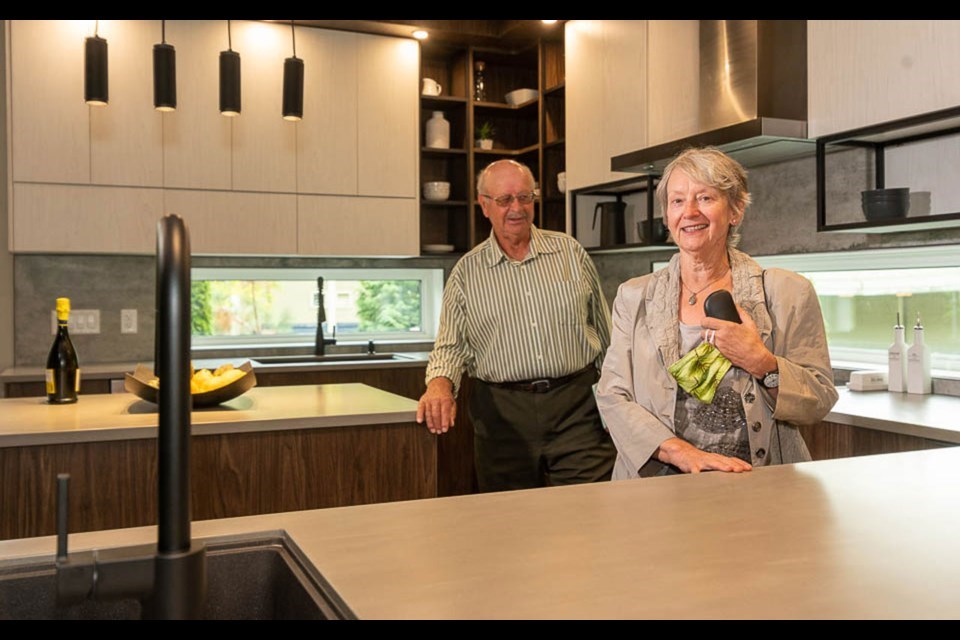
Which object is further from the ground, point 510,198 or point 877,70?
point 877,70

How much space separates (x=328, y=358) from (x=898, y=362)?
2.90 meters

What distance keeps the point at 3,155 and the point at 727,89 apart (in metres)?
3.24

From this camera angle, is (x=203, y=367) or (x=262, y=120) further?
(x=262, y=120)

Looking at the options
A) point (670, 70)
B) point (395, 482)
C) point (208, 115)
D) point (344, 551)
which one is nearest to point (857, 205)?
point (670, 70)

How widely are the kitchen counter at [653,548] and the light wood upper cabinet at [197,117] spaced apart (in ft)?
11.3

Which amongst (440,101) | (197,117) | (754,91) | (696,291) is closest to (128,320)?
(197,117)

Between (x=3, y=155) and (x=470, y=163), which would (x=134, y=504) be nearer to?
(x=3, y=155)

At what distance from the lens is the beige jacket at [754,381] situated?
172 cm

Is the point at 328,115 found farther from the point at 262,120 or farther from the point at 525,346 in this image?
the point at 525,346

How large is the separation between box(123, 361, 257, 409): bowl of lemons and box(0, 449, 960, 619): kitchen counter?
1.29m

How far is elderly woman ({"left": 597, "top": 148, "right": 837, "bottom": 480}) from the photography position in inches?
66.6

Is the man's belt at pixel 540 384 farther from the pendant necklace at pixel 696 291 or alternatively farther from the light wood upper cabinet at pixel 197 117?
the light wood upper cabinet at pixel 197 117

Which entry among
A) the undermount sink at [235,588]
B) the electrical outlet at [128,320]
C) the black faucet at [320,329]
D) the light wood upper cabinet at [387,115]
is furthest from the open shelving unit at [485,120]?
the undermount sink at [235,588]

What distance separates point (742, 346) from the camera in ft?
5.44
